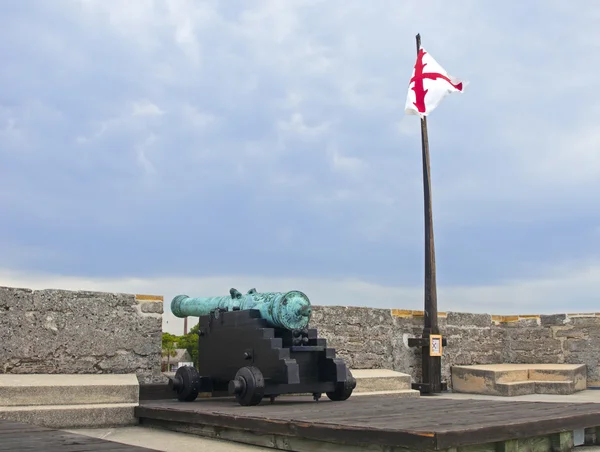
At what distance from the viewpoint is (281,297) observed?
612cm

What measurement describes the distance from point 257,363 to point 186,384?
0.91m

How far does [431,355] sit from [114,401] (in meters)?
5.07

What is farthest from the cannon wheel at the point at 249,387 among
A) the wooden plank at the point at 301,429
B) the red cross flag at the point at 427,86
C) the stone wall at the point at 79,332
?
the red cross flag at the point at 427,86

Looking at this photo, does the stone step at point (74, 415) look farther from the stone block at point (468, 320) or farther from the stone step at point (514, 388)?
the stone block at point (468, 320)

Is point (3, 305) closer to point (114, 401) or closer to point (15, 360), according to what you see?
point (15, 360)

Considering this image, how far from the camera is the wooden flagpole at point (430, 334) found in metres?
9.84

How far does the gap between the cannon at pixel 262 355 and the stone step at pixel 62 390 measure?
1.78 feet

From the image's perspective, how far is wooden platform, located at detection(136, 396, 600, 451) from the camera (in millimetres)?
3688

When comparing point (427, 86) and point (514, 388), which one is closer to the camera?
point (514, 388)

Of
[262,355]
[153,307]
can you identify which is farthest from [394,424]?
[153,307]

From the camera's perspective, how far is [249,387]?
5.71 meters

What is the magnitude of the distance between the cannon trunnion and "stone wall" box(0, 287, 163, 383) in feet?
2.49

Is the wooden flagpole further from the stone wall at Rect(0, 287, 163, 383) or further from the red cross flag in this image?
the stone wall at Rect(0, 287, 163, 383)

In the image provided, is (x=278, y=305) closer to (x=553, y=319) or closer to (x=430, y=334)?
(x=430, y=334)
